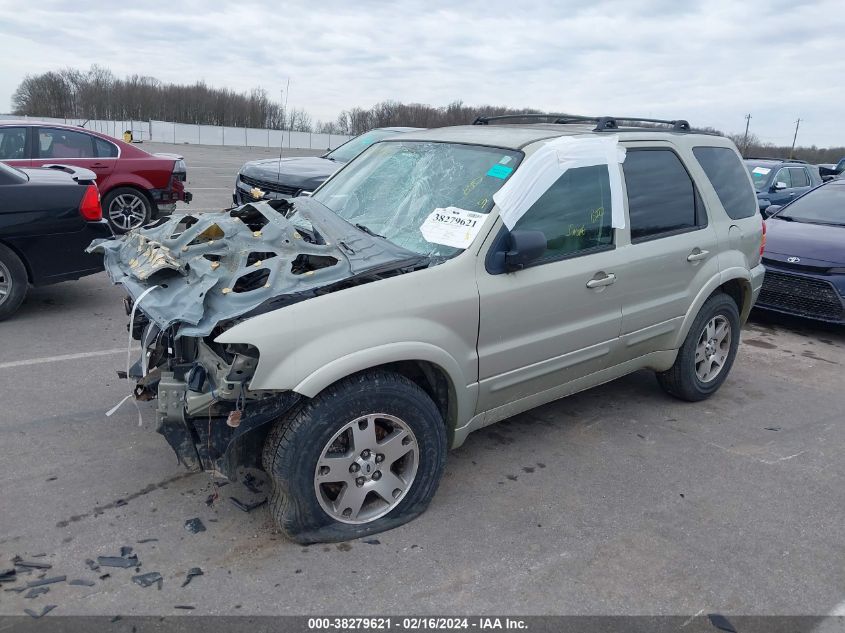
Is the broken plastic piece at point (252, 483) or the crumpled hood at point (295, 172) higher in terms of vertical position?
the crumpled hood at point (295, 172)

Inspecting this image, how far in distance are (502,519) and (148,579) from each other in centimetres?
166

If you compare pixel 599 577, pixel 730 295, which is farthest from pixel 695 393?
pixel 599 577

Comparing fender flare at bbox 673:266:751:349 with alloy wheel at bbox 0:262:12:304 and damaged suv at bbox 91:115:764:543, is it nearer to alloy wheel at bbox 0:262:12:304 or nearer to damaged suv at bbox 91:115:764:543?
damaged suv at bbox 91:115:764:543

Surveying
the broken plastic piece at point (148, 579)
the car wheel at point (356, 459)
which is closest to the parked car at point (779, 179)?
the car wheel at point (356, 459)

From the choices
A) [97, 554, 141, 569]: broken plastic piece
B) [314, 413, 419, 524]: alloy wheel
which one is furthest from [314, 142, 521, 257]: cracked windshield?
[97, 554, 141, 569]: broken plastic piece

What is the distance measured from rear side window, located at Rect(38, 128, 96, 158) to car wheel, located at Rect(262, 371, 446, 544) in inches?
347

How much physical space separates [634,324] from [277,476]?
2.44m

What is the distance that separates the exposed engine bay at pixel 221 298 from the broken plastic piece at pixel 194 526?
1.33 feet

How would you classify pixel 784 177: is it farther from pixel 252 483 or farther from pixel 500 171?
pixel 252 483

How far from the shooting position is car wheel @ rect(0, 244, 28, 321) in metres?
6.08

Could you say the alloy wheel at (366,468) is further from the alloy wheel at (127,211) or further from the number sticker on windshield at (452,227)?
the alloy wheel at (127,211)

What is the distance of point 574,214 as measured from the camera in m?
3.91

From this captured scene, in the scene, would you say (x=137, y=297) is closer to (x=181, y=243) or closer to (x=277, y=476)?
(x=181, y=243)

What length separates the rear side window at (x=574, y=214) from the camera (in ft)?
12.3
